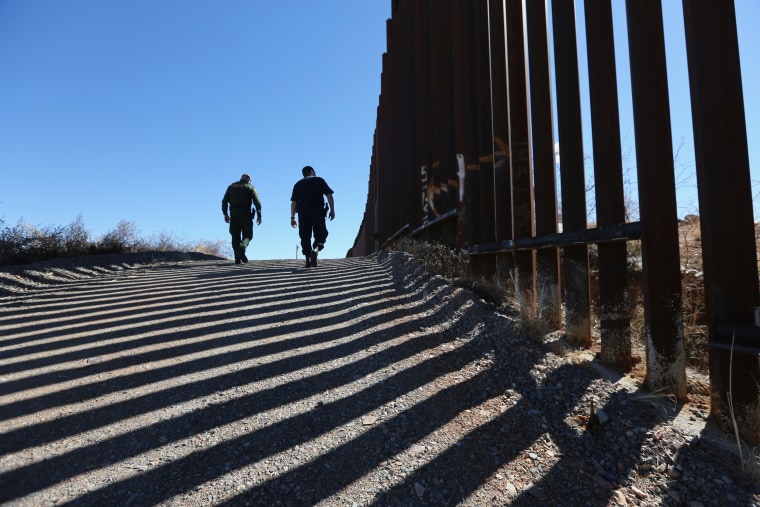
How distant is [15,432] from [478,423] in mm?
2359

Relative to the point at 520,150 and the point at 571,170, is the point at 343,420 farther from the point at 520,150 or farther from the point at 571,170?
the point at 520,150

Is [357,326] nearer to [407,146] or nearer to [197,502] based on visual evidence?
[197,502]

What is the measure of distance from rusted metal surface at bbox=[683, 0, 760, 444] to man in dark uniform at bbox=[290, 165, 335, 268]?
6.08 m

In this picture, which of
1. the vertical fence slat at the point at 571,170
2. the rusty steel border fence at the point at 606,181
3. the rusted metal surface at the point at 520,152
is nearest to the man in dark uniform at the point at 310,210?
the rusty steel border fence at the point at 606,181

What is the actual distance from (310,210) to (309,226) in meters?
0.30

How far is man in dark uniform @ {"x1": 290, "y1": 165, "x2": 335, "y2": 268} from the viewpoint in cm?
713

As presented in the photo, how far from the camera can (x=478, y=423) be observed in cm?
188

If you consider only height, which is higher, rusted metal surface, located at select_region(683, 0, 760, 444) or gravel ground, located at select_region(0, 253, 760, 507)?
rusted metal surface, located at select_region(683, 0, 760, 444)

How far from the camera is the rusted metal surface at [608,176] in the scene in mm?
1998

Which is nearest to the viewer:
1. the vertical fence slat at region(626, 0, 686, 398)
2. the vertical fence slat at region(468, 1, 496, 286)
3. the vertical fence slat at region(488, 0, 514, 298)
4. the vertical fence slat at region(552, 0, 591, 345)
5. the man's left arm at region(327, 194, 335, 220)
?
the vertical fence slat at region(626, 0, 686, 398)

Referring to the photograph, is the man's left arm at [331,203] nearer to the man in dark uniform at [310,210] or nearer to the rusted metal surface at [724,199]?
the man in dark uniform at [310,210]

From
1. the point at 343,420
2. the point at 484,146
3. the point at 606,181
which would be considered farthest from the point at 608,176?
the point at 343,420

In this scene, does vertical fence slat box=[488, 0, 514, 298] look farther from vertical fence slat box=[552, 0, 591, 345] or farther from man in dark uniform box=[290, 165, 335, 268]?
man in dark uniform box=[290, 165, 335, 268]

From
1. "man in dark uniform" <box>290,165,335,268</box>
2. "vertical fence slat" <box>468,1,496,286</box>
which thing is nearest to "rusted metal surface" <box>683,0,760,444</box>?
"vertical fence slat" <box>468,1,496,286</box>
